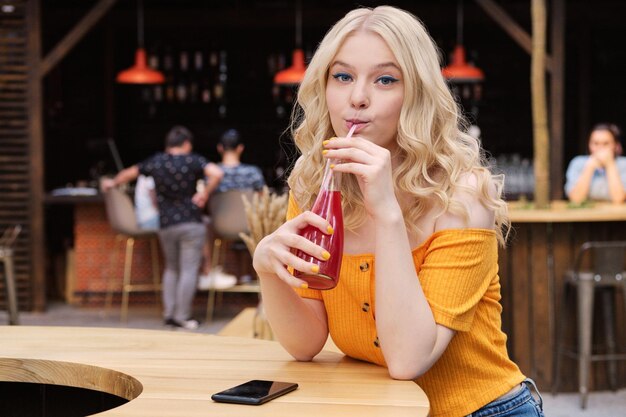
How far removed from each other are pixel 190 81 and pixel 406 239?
414 inches

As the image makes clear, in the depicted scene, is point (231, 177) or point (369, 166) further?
point (231, 177)

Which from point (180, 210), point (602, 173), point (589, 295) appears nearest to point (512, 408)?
point (589, 295)

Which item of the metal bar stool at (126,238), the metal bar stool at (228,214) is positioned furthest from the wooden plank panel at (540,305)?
the metal bar stool at (126,238)

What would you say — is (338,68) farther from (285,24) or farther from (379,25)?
(285,24)

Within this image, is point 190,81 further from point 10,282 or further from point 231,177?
point 10,282

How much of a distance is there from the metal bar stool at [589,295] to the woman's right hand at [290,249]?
12.0 feet

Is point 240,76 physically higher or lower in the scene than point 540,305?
higher

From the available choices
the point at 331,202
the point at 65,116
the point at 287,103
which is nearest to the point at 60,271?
the point at 65,116

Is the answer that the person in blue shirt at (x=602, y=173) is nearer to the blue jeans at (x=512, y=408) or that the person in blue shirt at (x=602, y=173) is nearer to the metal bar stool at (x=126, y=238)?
the metal bar stool at (x=126, y=238)

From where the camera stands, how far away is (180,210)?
6980 mm

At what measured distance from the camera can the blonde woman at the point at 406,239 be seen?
151 cm

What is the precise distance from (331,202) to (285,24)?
936 centimetres

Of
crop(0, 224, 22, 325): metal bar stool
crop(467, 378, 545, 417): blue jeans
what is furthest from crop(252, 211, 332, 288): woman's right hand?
crop(0, 224, 22, 325): metal bar stool

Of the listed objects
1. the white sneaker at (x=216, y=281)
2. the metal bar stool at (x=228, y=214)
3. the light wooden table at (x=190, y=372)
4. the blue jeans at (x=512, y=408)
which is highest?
the metal bar stool at (x=228, y=214)
